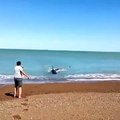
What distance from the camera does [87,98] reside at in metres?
14.4

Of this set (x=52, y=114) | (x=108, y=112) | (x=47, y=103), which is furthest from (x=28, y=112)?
(x=108, y=112)

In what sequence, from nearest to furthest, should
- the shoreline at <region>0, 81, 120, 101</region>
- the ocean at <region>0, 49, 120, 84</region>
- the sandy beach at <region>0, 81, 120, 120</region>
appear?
1. the sandy beach at <region>0, 81, 120, 120</region>
2. the shoreline at <region>0, 81, 120, 101</region>
3. the ocean at <region>0, 49, 120, 84</region>

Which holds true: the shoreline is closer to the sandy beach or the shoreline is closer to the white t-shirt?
the white t-shirt

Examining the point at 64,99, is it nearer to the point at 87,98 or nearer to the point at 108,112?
the point at 87,98

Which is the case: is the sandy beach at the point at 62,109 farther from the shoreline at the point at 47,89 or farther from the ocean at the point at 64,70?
the ocean at the point at 64,70

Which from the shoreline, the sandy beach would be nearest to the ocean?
the shoreline

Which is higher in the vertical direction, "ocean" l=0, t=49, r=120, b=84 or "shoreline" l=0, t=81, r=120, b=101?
"ocean" l=0, t=49, r=120, b=84

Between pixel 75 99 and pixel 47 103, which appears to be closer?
pixel 47 103

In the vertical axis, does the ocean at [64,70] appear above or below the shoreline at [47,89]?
above

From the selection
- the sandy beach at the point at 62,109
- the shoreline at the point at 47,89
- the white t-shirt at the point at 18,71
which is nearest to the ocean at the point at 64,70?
the shoreline at the point at 47,89

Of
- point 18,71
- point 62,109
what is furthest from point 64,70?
point 62,109

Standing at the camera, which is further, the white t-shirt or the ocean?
the ocean

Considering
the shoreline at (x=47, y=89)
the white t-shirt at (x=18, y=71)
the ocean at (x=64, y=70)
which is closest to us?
the white t-shirt at (x=18, y=71)

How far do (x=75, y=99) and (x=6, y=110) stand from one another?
153 inches
